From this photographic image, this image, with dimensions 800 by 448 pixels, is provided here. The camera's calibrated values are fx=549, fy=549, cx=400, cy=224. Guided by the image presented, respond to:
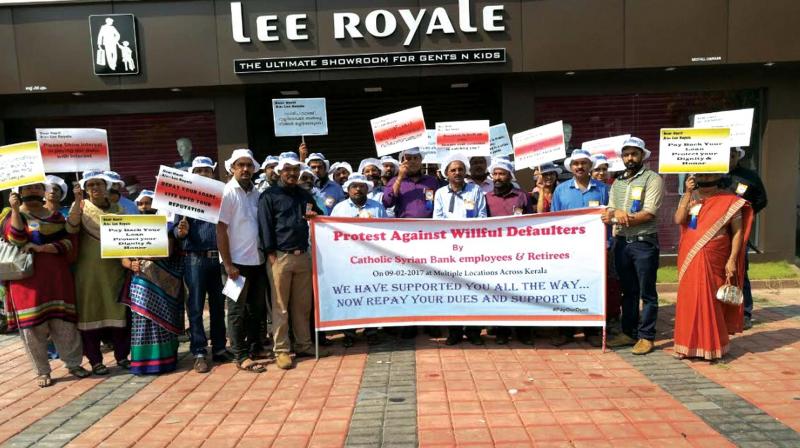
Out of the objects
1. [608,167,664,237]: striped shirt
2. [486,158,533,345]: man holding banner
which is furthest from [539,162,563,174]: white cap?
[608,167,664,237]: striped shirt

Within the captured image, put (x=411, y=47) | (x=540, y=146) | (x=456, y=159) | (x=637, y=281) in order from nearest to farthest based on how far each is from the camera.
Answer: (x=637, y=281), (x=456, y=159), (x=540, y=146), (x=411, y=47)

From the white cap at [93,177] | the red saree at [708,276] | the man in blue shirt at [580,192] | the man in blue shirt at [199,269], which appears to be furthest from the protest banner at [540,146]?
the white cap at [93,177]

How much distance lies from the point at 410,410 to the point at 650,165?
25.9 feet

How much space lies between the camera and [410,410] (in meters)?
4.10

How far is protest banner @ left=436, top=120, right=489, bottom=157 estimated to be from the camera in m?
6.38

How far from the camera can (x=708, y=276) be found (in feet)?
16.1

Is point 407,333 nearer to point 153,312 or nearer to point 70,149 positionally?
point 153,312

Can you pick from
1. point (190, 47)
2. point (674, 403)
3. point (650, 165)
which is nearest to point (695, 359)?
point (674, 403)

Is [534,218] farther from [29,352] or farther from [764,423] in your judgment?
[29,352]

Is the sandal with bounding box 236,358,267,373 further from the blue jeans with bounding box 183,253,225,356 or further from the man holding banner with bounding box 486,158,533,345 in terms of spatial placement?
the man holding banner with bounding box 486,158,533,345

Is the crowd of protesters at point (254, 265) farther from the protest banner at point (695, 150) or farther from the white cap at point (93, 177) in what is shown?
the protest banner at point (695, 150)

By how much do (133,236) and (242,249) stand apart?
0.95m

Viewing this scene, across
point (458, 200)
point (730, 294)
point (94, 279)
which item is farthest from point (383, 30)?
point (730, 294)

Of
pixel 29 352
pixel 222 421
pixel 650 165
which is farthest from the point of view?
pixel 650 165
